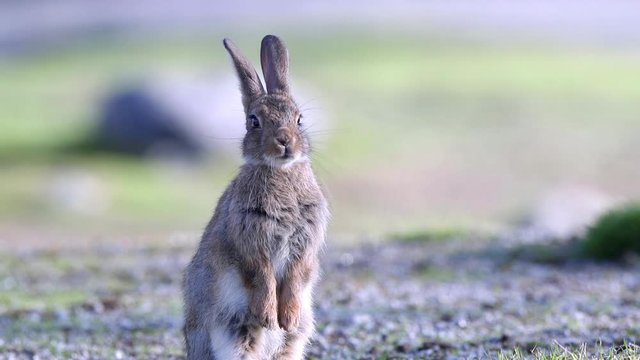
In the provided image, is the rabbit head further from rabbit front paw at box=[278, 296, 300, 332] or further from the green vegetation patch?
the green vegetation patch

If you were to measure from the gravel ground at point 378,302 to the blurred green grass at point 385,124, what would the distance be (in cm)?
716

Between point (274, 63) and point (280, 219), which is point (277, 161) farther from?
point (274, 63)

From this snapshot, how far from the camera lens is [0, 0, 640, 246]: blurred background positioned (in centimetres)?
3703

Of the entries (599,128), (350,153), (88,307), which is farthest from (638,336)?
(599,128)

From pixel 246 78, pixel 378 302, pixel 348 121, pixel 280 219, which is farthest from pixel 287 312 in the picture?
pixel 348 121

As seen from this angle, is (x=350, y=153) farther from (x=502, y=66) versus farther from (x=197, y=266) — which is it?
(x=197, y=266)

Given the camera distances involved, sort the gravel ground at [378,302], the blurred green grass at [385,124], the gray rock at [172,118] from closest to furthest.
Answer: the gravel ground at [378,302] → the blurred green grass at [385,124] → the gray rock at [172,118]

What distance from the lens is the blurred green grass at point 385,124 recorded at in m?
39.2

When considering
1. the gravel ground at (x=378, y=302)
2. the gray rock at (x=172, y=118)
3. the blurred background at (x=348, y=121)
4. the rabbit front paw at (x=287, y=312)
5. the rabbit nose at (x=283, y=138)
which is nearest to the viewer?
the rabbit nose at (x=283, y=138)

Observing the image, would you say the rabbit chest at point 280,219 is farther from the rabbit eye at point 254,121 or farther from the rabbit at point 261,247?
the rabbit eye at point 254,121

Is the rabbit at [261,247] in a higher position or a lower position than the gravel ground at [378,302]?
higher

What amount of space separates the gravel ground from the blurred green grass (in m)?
7.16

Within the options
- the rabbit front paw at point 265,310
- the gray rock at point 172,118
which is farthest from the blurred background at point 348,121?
the rabbit front paw at point 265,310

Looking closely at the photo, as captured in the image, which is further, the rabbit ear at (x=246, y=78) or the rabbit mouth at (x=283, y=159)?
the rabbit ear at (x=246, y=78)
